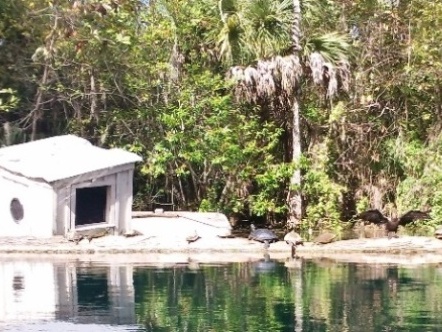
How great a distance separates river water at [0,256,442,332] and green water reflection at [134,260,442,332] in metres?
0.02

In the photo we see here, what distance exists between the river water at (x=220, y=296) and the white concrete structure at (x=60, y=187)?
184cm

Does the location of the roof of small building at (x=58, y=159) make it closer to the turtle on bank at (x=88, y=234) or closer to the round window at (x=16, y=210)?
the round window at (x=16, y=210)

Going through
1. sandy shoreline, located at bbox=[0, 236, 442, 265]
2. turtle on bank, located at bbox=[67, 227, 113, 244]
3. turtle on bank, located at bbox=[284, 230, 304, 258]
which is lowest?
sandy shoreline, located at bbox=[0, 236, 442, 265]

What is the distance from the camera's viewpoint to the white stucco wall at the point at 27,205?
2152 cm

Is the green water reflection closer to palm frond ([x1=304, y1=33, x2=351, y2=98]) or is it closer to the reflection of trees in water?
the reflection of trees in water

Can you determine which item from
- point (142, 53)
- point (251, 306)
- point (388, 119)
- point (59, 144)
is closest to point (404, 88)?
point (388, 119)

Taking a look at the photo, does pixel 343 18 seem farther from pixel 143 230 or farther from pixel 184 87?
→ pixel 143 230

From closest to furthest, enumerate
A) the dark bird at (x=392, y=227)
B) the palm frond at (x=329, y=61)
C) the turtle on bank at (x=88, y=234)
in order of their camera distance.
Result: the turtle on bank at (x=88, y=234) < the dark bird at (x=392, y=227) < the palm frond at (x=329, y=61)

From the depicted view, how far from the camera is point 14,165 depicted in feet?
71.4

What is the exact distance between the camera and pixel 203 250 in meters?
21.3

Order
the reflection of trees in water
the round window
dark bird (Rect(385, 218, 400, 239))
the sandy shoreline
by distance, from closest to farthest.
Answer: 1. the reflection of trees in water
2. the sandy shoreline
3. the round window
4. dark bird (Rect(385, 218, 400, 239))

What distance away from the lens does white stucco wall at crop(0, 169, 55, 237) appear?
70.6ft

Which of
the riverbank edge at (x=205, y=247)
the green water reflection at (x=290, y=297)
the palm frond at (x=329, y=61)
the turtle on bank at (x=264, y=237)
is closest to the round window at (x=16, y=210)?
the riverbank edge at (x=205, y=247)

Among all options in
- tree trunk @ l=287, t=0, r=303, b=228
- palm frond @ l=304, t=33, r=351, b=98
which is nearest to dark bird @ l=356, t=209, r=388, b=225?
tree trunk @ l=287, t=0, r=303, b=228
